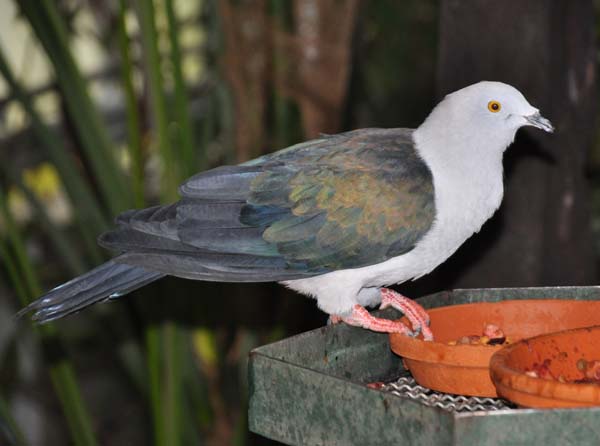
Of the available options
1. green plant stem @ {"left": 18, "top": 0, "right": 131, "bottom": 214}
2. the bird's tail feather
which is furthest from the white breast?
green plant stem @ {"left": 18, "top": 0, "right": 131, "bottom": 214}

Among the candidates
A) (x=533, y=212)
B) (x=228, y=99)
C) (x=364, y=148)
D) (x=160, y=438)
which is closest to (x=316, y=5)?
(x=228, y=99)

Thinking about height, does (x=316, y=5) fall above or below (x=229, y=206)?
above

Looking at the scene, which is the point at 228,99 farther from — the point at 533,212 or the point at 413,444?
the point at 413,444

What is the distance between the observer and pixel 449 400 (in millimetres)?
2289

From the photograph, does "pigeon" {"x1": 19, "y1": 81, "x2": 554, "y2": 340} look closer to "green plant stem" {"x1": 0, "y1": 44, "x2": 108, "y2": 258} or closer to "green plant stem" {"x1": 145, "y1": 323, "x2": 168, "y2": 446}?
"green plant stem" {"x1": 145, "y1": 323, "x2": 168, "y2": 446}

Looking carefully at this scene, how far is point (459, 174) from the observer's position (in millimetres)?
2635

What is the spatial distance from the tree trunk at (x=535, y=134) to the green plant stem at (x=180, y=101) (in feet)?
2.93

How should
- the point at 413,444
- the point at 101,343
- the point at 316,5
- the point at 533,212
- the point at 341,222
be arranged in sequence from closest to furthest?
the point at 413,444 → the point at 341,222 → the point at 533,212 → the point at 316,5 → the point at 101,343

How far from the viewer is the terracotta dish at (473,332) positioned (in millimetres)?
2127

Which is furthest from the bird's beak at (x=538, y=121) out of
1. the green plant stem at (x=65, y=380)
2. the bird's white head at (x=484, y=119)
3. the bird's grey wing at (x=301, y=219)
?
the green plant stem at (x=65, y=380)

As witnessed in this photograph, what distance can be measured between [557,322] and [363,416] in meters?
0.74

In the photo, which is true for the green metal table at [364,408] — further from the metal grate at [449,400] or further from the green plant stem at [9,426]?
the green plant stem at [9,426]

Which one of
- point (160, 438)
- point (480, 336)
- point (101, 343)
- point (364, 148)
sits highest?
point (364, 148)

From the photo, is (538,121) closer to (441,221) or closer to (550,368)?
(441,221)
